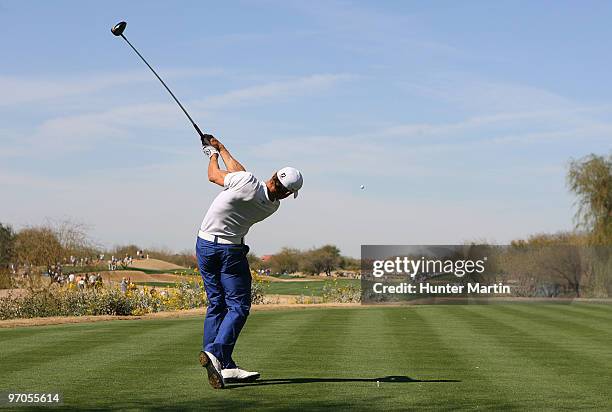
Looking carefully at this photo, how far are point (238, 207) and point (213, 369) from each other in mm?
1428

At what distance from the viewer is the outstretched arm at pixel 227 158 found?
8.55 metres

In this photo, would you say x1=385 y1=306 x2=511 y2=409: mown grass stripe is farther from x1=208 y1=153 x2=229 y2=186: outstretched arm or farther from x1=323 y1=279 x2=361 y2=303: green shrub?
x1=323 y1=279 x2=361 y2=303: green shrub

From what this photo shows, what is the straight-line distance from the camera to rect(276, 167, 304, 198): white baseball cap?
26.8 feet

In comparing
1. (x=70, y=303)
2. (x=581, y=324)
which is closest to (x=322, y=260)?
(x=70, y=303)

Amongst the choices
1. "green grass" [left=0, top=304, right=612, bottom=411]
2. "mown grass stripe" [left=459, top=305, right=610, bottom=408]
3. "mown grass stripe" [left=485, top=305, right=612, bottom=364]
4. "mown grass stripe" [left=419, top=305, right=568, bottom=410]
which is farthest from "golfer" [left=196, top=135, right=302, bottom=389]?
"mown grass stripe" [left=485, top=305, right=612, bottom=364]

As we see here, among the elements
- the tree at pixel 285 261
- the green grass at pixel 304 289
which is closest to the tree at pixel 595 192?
the green grass at pixel 304 289

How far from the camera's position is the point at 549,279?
40781mm

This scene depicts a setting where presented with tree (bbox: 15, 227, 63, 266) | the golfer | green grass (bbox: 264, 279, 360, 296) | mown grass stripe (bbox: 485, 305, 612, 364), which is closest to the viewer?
the golfer

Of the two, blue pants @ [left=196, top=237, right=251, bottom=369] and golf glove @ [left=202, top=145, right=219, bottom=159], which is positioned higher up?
golf glove @ [left=202, top=145, right=219, bottom=159]

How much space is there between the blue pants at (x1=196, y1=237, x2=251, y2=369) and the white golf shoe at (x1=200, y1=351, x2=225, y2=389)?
5.4 inches

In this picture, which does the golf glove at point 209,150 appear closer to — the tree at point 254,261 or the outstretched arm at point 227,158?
the outstretched arm at point 227,158

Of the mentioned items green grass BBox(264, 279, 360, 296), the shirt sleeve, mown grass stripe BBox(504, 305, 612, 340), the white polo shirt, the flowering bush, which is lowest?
mown grass stripe BBox(504, 305, 612, 340)

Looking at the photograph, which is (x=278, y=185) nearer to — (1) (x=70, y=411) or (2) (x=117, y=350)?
(1) (x=70, y=411)

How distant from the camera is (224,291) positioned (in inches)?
334
